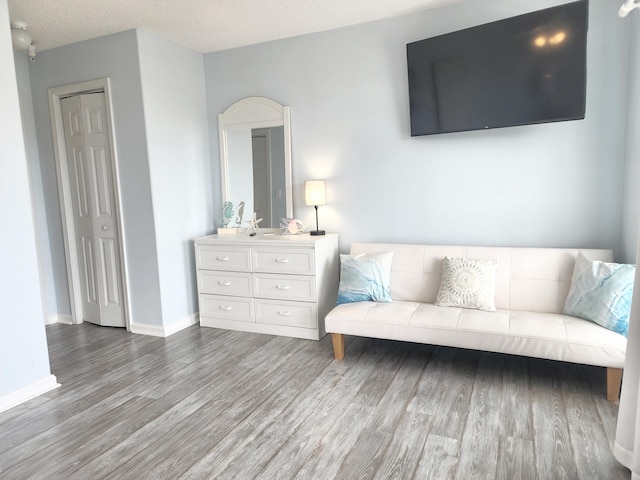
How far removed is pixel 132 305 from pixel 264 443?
2.25 meters

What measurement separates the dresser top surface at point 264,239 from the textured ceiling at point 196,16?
5.66 feet

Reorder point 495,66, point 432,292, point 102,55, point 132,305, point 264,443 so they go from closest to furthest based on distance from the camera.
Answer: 1. point 264,443
2. point 495,66
3. point 432,292
4. point 102,55
5. point 132,305

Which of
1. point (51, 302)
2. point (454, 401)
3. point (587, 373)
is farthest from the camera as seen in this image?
point (51, 302)

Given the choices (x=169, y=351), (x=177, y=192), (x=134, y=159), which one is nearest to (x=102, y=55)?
(x=134, y=159)

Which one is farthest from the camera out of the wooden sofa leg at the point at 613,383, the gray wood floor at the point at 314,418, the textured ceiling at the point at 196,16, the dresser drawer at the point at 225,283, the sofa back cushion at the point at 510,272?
the dresser drawer at the point at 225,283

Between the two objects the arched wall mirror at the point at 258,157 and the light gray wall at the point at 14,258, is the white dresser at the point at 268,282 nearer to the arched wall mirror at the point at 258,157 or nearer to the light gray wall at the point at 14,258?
the arched wall mirror at the point at 258,157

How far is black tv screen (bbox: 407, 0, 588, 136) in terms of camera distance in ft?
8.85

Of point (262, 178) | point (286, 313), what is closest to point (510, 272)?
point (286, 313)

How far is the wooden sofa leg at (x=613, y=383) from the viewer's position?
7.61ft

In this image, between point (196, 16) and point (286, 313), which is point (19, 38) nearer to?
point (196, 16)

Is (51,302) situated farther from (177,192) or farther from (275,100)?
(275,100)

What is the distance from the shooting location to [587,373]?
2.70 meters

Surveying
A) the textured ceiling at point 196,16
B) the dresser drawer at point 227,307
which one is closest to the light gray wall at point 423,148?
the textured ceiling at point 196,16

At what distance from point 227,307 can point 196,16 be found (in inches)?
92.8
